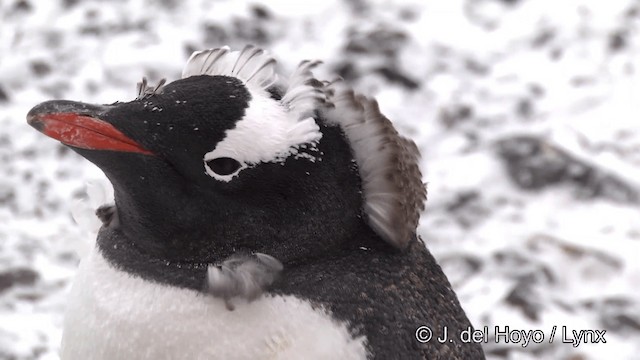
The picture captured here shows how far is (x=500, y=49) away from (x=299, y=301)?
10.0 ft

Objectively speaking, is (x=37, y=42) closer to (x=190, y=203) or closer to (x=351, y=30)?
(x=351, y=30)

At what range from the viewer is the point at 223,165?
150 cm

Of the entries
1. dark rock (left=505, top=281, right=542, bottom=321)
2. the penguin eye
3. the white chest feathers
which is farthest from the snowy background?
the penguin eye

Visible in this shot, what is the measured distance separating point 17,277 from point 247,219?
1.52 meters

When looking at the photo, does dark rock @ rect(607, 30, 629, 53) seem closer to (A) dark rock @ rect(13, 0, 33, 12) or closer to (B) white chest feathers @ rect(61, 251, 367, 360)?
(A) dark rock @ rect(13, 0, 33, 12)

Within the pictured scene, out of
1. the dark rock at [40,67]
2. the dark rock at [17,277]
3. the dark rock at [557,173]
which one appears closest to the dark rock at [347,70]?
the dark rock at [557,173]

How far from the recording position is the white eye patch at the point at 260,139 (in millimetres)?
1482

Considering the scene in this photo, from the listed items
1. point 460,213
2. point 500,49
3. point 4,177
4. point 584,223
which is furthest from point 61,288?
point 500,49
